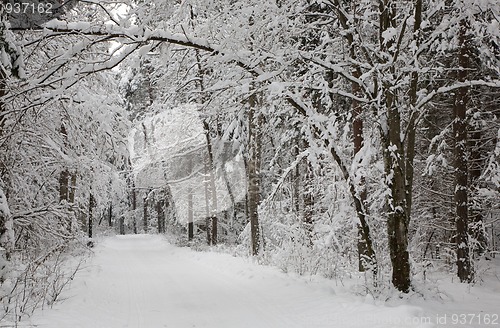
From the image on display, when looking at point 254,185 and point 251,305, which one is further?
point 254,185

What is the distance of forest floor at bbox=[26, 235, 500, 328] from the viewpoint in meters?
5.80

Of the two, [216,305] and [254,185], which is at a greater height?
[254,185]

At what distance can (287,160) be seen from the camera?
18.8 meters

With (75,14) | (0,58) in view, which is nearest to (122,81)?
(75,14)

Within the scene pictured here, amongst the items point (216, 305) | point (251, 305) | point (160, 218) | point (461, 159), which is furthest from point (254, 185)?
point (160, 218)

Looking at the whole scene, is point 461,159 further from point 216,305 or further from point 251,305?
point 216,305

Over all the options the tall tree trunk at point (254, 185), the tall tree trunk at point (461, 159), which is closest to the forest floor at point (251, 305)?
the tall tree trunk at point (461, 159)

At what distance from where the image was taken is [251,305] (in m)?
7.33

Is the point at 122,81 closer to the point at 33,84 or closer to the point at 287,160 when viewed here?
the point at 287,160

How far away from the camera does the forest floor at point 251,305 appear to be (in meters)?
5.80

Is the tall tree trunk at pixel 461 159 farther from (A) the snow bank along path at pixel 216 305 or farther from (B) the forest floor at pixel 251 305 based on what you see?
(A) the snow bank along path at pixel 216 305

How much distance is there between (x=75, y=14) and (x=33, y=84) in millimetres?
6144

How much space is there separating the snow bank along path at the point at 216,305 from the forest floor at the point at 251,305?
0.01 meters

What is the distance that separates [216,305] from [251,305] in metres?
0.71
